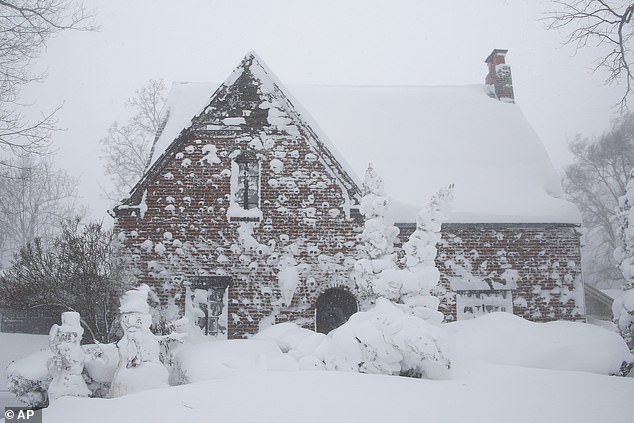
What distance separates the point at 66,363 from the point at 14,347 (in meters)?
6.46

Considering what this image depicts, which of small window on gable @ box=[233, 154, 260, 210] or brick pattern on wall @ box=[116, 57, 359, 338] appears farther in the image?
small window on gable @ box=[233, 154, 260, 210]

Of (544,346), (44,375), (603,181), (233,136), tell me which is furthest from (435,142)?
(603,181)

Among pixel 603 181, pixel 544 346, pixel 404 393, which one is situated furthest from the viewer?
pixel 603 181

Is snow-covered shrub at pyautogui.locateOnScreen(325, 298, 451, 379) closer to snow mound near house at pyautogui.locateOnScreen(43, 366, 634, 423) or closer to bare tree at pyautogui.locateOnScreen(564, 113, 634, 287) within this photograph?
snow mound near house at pyautogui.locateOnScreen(43, 366, 634, 423)

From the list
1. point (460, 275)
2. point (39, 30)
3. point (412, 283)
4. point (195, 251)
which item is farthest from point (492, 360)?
point (39, 30)

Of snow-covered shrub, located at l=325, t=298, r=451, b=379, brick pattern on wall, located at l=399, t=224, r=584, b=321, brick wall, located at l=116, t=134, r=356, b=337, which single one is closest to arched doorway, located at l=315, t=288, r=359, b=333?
brick wall, located at l=116, t=134, r=356, b=337

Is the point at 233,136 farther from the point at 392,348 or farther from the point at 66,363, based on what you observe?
the point at 392,348

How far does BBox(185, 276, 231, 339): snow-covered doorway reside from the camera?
10.9 meters

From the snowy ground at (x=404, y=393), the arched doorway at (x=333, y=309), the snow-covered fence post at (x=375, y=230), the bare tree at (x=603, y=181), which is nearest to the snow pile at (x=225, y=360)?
the snowy ground at (x=404, y=393)

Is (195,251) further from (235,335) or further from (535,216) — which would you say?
(535,216)

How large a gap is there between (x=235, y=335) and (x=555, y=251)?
8.53m

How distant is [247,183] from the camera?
11539 millimetres

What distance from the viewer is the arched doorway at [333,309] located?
11.6 m

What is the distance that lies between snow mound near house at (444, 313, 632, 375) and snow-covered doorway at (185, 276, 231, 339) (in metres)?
5.48
